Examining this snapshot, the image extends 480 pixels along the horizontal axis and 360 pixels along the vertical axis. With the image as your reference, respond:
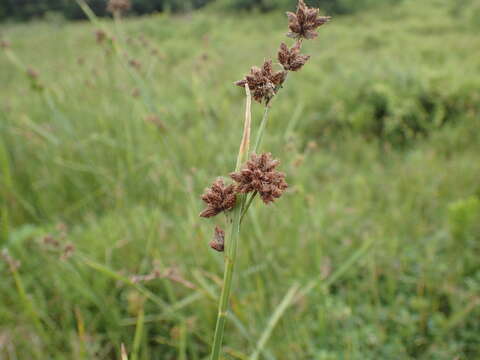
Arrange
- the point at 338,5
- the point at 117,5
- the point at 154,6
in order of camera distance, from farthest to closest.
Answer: the point at 154,6
the point at 338,5
the point at 117,5

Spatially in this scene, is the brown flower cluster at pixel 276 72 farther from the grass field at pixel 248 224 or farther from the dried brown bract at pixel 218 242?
the grass field at pixel 248 224

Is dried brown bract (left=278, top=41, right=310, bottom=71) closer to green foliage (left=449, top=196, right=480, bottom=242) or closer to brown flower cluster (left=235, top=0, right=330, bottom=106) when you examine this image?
brown flower cluster (left=235, top=0, right=330, bottom=106)

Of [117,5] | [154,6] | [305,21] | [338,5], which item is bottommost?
[305,21]

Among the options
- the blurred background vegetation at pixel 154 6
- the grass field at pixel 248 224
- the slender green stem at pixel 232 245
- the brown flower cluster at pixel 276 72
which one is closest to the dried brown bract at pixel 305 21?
the brown flower cluster at pixel 276 72

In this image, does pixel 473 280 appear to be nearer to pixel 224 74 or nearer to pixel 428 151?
pixel 428 151

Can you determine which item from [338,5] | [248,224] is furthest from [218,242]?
[338,5]

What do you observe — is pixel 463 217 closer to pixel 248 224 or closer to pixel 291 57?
pixel 248 224

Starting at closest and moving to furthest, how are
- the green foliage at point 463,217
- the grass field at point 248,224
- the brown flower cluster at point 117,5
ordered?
1. the brown flower cluster at point 117,5
2. the grass field at point 248,224
3. the green foliage at point 463,217

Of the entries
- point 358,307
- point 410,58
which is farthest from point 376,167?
point 410,58
